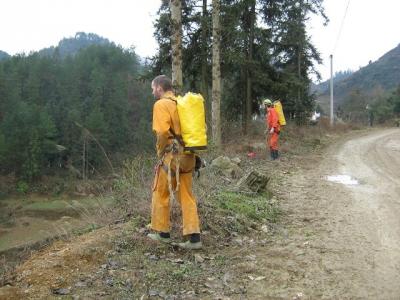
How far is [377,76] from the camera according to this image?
149250 mm

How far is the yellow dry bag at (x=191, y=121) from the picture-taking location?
5.61 m

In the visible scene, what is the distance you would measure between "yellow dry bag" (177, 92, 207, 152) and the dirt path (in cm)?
161

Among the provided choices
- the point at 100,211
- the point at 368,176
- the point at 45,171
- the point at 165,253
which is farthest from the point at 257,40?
the point at 45,171

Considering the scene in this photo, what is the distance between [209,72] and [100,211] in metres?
15.9

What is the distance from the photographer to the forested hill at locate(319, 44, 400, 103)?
143750mm

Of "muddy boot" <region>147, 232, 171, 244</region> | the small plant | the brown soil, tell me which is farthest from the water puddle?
the small plant

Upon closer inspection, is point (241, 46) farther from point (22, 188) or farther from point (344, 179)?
point (22, 188)

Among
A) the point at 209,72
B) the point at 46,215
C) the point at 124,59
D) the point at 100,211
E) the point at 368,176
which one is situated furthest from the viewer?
the point at 124,59

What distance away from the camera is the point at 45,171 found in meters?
74.2

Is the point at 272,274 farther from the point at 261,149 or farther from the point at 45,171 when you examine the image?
the point at 45,171

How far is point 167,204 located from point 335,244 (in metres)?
2.32

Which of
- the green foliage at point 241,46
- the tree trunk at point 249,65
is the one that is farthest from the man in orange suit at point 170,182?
the tree trunk at point 249,65

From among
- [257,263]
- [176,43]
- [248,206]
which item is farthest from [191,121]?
[176,43]

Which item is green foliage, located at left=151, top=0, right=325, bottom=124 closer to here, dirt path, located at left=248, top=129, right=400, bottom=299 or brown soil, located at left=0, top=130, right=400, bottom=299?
dirt path, located at left=248, top=129, right=400, bottom=299
